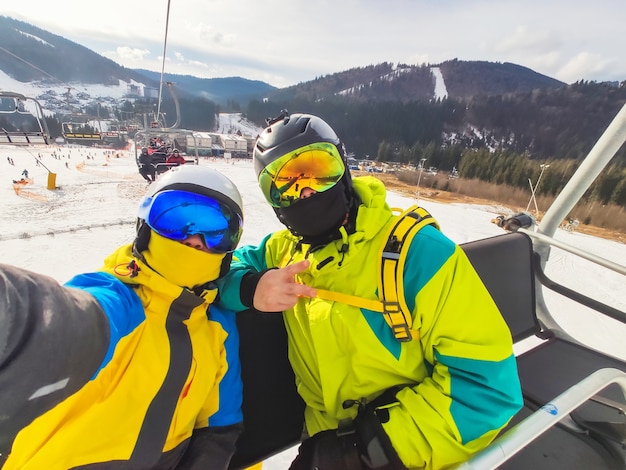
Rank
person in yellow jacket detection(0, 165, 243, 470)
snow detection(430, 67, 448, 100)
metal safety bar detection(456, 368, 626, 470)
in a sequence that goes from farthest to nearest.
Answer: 1. snow detection(430, 67, 448, 100)
2. metal safety bar detection(456, 368, 626, 470)
3. person in yellow jacket detection(0, 165, 243, 470)

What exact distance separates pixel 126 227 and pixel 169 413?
680cm

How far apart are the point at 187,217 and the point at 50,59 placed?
18460 centimetres

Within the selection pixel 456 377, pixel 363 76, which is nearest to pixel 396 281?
pixel 456 377

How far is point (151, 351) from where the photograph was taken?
3.74ft

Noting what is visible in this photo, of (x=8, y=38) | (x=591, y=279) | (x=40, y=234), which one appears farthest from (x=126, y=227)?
(x=8, y=38)

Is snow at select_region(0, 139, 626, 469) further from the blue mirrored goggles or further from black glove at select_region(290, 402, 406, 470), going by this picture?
the blue mirrored goggles

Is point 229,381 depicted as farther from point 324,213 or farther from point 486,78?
point 486,78

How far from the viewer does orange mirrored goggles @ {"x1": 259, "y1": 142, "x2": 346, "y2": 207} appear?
1.44 metres

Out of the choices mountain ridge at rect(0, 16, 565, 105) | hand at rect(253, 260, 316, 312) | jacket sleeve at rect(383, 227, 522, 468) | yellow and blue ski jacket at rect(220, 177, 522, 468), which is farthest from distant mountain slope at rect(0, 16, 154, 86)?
jacket sleeve at rect(383, 227, 522, 468)

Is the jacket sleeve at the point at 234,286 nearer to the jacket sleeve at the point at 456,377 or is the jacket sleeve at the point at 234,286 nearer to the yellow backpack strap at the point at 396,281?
the yellow backpack strap at the point at 396,281

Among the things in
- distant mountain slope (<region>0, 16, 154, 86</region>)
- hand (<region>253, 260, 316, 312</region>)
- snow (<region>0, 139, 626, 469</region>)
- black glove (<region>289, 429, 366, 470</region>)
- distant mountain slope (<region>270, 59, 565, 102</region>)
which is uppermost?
distant mountain slope (<region>270, 59, 565, 102</region>)

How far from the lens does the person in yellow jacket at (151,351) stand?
2.25 feet

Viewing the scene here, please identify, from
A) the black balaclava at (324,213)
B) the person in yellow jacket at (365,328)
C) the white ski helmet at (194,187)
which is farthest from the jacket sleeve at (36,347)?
the black balaclava at (324,213)

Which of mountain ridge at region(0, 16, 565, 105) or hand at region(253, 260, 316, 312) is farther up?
mountain ridge at region(0, 16, 565, 105)
